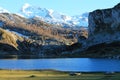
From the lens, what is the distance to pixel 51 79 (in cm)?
5891

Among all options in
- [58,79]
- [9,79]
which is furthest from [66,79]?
[9,79]

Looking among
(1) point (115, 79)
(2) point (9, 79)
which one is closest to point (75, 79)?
(1) point (115, 79)

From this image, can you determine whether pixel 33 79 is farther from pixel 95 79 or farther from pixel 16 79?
pixel 95 79

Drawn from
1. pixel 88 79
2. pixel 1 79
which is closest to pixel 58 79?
pixel 88 79

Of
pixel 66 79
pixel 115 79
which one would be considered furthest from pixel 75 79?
pixel 115 79

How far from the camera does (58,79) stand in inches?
2330

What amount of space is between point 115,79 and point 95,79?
3.22 metres

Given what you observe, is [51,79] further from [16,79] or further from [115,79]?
[115,79]

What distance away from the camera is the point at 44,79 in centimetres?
5909

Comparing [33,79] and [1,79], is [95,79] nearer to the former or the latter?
[33,79]

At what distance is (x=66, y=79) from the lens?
5841 centimetres

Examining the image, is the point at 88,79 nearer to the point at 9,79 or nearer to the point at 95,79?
the point at 95,79

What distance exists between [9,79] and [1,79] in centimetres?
139

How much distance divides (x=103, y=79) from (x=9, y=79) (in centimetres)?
1467
